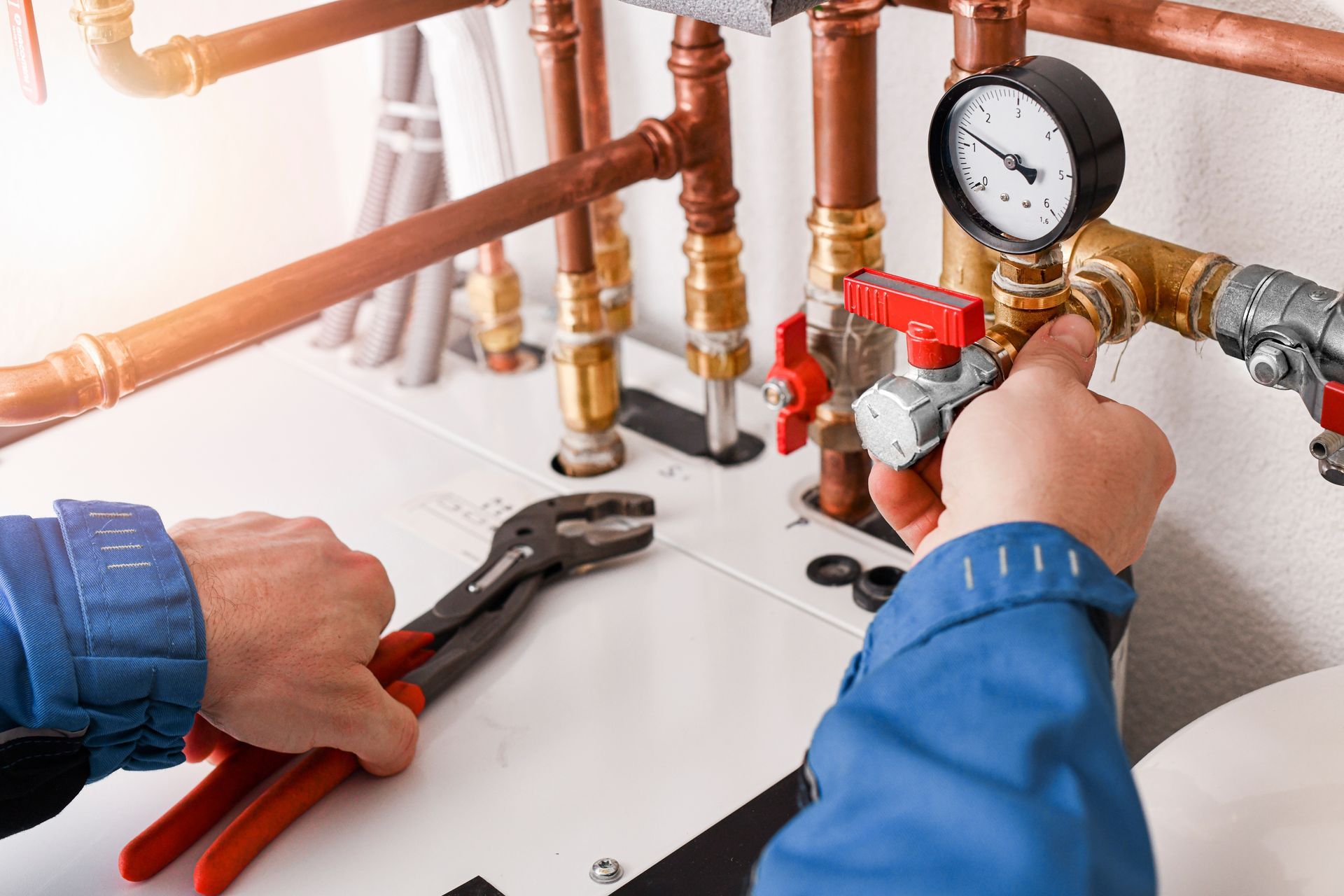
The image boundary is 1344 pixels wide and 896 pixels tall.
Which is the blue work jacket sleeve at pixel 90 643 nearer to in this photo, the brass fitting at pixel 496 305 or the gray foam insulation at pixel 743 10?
the gray foam insulation at pixel 743 10

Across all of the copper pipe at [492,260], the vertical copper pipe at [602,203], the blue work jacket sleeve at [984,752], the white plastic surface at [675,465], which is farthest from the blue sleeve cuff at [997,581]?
the copper pipe at [492,260]

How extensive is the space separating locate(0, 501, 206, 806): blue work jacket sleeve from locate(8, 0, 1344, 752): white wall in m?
0.46

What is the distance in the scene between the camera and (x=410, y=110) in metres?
1.07

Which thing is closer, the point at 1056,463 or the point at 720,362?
the point at 1056,463

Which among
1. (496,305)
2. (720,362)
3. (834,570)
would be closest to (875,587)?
(834,570)

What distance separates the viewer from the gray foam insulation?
53 cm

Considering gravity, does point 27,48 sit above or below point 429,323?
above

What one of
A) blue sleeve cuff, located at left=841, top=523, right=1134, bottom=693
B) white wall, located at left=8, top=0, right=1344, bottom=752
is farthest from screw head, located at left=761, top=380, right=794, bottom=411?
blue sleeve cuff, located at left=841, top=523, right=1134, bottom=693

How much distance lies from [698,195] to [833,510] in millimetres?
240

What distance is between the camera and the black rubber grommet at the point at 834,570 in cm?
83

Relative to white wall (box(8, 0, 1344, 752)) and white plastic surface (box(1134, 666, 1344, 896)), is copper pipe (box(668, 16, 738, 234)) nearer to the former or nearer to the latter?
white wall (box(8, 0, 1344, 752))

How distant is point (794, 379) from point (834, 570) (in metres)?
0.14

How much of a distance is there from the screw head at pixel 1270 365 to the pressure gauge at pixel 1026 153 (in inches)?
3.9

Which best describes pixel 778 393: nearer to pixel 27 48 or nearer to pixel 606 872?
pixel 606 872
